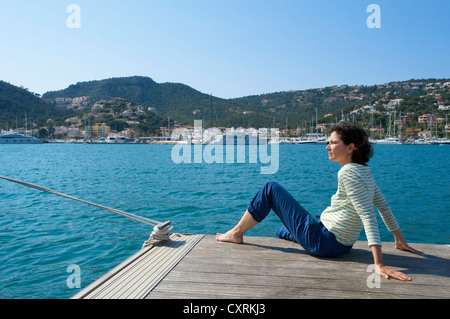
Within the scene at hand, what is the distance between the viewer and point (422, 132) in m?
89.0

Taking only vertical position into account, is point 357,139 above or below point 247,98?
below

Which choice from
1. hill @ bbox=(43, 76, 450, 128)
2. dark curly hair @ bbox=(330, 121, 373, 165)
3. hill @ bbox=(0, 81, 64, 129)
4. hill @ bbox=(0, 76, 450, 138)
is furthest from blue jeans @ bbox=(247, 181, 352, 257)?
hill @ bbox=(0, 81, 64, 129)

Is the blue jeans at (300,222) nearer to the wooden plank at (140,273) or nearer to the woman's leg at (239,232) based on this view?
the woman's leg at (239,232)

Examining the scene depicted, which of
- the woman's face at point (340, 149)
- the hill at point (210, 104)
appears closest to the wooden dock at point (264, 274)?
the woman's face at point (340, 149)

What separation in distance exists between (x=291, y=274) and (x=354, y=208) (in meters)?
0.69

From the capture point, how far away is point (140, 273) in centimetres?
237

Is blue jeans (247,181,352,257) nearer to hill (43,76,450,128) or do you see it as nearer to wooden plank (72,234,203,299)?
wooden plank (72,234,203,299)

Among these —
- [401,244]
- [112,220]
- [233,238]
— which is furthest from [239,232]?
[112,220]

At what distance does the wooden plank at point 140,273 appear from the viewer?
6.71ft

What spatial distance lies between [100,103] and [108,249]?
416 feet

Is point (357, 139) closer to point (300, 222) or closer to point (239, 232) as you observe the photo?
point (300, 222)
